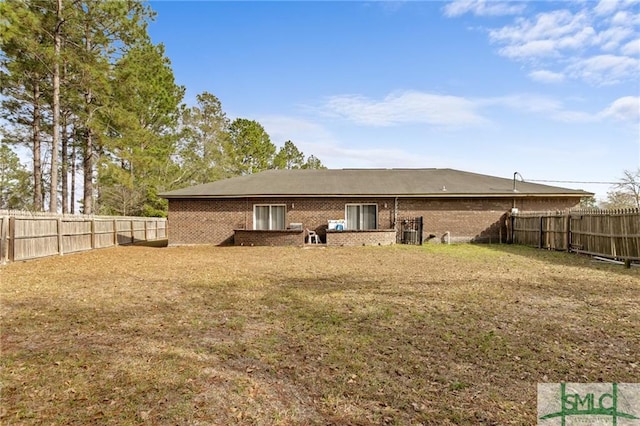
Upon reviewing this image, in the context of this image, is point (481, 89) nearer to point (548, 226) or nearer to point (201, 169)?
point (548, 226)

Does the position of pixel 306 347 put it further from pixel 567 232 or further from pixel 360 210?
pixel 360 210

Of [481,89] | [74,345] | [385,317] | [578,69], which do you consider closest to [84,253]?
[74,345]

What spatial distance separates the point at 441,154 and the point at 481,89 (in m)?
16.7

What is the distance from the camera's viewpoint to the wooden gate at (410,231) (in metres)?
17.0

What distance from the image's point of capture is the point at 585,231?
12.1m

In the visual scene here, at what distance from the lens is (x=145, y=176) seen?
28.1 metres

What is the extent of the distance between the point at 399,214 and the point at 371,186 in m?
2.14

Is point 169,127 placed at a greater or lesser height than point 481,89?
greater

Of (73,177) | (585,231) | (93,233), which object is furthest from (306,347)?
(73,177)

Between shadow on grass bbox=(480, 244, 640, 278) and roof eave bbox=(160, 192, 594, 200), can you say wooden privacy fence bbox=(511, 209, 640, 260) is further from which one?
roof eave bbox=(160, 192, 594, 200)

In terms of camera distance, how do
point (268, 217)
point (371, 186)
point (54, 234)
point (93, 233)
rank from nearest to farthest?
point (54, 234)
point (93, 233)
point (268, 217)
point (371, 186)

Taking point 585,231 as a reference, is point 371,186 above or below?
above

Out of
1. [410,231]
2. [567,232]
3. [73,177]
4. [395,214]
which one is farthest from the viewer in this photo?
[73,177]

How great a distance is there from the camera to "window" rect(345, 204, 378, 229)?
57.7ft
